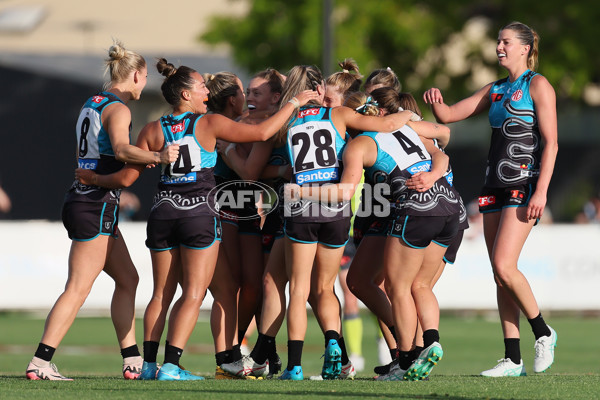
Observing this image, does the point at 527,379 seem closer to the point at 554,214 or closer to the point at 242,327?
the point at 242,327

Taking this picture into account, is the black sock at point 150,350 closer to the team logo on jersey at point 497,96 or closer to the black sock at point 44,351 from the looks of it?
the black sock at point 44,351

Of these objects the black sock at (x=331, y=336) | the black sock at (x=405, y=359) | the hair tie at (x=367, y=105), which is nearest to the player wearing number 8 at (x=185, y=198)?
the hair tie at (x=367, y=105)

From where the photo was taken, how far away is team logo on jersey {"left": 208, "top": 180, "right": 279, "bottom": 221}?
315 inches

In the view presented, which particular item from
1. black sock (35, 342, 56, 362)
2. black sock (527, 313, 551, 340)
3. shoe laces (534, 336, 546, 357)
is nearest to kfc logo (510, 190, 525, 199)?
black sock (527, 313, 551, 340)

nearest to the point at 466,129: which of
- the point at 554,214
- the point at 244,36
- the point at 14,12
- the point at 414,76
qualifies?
the point at 554,214

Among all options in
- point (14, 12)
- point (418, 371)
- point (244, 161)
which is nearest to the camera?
point (418, 371)

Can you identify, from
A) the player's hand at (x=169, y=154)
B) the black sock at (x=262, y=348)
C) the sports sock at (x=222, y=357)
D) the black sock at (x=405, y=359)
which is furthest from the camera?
the sports sock at (x=222, y=357)

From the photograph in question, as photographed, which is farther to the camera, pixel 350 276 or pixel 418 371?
pixel 350 276

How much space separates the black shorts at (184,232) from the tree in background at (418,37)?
61.1 ft

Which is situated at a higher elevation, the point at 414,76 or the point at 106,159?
the point at 414,76

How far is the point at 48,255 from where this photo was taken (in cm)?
1648

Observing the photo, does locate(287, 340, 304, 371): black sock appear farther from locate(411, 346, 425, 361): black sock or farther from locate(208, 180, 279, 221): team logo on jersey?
locate(208, 180, 279, 221): team logo on jersey

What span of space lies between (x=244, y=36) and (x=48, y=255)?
12585mm

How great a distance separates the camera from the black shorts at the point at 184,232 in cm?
722
